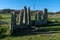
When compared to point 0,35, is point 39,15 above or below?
above

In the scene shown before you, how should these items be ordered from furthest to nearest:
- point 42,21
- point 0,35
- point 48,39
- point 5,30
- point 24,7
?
point 42,21 < point 24,7 < point 5,30 < point 0,35 < point 48,39

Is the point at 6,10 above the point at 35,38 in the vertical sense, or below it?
above

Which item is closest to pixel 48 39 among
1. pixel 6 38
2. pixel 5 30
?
pixel 6 38

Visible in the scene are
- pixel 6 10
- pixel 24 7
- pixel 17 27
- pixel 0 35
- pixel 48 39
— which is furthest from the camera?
pixel 6 10

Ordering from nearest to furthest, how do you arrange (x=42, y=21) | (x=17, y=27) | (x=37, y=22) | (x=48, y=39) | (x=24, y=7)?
1. (x=48, y=39)
2. (x=17, y=27)
3. (x=24, y=7)
4. (x=37, y=22)
5. (x=42, y=21)

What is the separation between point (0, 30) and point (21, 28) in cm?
279

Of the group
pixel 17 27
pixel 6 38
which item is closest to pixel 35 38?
pixel 6 38

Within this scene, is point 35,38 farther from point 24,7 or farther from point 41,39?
point 24,7

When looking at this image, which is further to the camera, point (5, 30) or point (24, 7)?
point (24, 7)

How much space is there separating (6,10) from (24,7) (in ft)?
67.5

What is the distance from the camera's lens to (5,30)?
15164mm

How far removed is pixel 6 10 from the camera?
4088cm

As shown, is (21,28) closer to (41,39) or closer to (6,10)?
(41,39)

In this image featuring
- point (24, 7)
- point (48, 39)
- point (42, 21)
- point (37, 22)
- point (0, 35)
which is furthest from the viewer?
point (42, 21)
